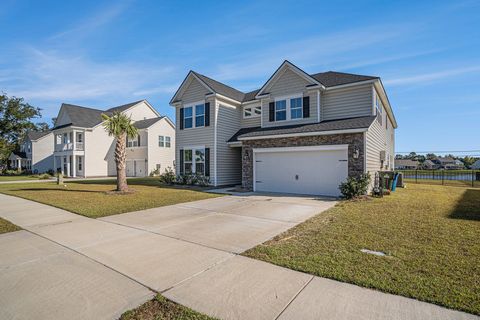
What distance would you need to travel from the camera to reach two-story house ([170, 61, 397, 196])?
38.8 feet

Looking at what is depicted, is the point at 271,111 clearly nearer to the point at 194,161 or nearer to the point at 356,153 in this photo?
the point at 356,153

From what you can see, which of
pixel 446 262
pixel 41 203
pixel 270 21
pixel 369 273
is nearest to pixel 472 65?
pixel 270 21

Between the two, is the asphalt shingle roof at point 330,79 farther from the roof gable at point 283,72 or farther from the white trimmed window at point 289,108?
the white trimmed window at point 289,108

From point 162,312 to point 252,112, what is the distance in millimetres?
16491

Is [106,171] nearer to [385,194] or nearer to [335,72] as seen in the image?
[335,72]

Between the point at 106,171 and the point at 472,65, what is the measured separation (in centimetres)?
3472

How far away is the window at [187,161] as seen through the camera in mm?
17938

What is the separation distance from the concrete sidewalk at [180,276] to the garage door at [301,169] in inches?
237

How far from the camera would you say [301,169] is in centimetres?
1282

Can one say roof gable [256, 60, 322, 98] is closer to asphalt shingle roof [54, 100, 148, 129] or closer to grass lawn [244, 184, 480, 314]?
grass lawn [244, 184, 480, 314]

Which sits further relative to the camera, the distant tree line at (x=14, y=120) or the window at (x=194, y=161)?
the distant tree line at (x=14, y=120)

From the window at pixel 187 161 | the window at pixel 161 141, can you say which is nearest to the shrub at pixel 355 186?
the window at pixel 187 161

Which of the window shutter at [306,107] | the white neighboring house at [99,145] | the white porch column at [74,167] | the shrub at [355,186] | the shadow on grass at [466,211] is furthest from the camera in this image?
the white neighboring house at [99,145]

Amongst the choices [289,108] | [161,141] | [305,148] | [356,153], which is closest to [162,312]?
[356,153]
